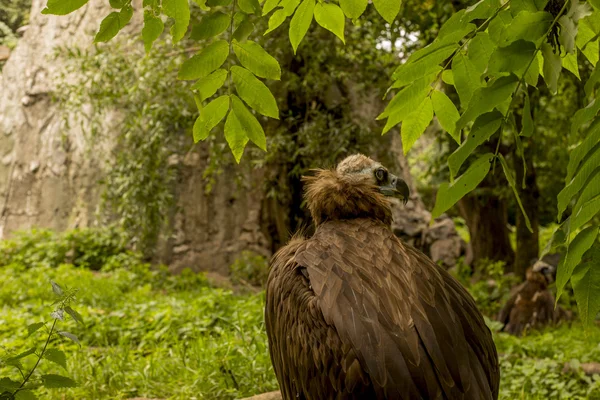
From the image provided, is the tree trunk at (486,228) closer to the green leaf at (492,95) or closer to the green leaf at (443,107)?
the green leaf at (443,107)

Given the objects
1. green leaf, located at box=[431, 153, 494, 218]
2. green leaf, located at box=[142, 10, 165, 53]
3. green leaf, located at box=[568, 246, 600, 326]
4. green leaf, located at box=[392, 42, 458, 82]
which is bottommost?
green leaf, located at box=[568, 246, 600, 326]

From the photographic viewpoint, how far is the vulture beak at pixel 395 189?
11.0ft

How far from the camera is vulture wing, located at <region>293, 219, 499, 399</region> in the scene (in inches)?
95.2

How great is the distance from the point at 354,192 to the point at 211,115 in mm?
1318

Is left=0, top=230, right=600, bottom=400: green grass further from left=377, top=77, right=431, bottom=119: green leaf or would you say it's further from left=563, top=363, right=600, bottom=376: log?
left=377, top=77, right=431, bottom=119: green leaf

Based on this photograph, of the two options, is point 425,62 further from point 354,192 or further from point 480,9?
point 354,192

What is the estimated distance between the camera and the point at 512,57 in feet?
4.73

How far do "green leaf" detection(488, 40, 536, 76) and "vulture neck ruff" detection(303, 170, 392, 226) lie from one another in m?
1.77

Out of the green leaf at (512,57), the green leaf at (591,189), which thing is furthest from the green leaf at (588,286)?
the green leaf at (512,57)

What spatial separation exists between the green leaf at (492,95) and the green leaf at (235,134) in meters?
0.73

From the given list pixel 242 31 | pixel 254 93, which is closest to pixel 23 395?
pixel 254 93

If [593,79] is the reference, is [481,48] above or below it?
above

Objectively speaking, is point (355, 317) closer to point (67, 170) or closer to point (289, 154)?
point (289, 154)

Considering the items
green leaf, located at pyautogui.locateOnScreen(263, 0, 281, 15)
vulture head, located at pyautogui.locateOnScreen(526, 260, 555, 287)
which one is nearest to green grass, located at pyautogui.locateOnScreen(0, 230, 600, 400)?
→ vulture head, located at pyautogui.locateOnScreen(526, 260, 555, 287)
